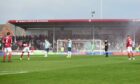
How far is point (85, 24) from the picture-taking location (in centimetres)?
6756

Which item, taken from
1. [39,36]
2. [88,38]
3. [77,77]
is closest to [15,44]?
[39,36]

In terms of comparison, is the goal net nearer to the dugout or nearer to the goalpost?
the goalpost

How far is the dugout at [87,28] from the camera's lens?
6606 centimetres

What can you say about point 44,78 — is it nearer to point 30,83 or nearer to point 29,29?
point 30,83

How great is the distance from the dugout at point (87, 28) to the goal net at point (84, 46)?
5.14ft

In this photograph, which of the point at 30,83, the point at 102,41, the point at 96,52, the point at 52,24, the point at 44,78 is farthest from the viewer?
the point at 52,24

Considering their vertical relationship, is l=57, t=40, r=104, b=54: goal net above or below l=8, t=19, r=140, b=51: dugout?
below

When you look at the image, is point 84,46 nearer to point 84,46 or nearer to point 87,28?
point 84,46

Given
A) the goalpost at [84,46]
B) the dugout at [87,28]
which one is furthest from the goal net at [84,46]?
the dugout at [87,28]

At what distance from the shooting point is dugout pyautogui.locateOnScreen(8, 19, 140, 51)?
66.1 meters

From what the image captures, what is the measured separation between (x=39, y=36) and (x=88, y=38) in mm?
7993

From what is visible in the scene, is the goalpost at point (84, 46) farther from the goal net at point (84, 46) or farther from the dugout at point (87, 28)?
the dugout at point (87, 28)

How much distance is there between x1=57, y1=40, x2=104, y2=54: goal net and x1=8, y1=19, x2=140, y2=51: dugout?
1.57m

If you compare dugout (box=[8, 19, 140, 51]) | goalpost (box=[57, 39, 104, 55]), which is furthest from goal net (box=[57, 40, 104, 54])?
dugout (box=[8, 19, 140, 51])
